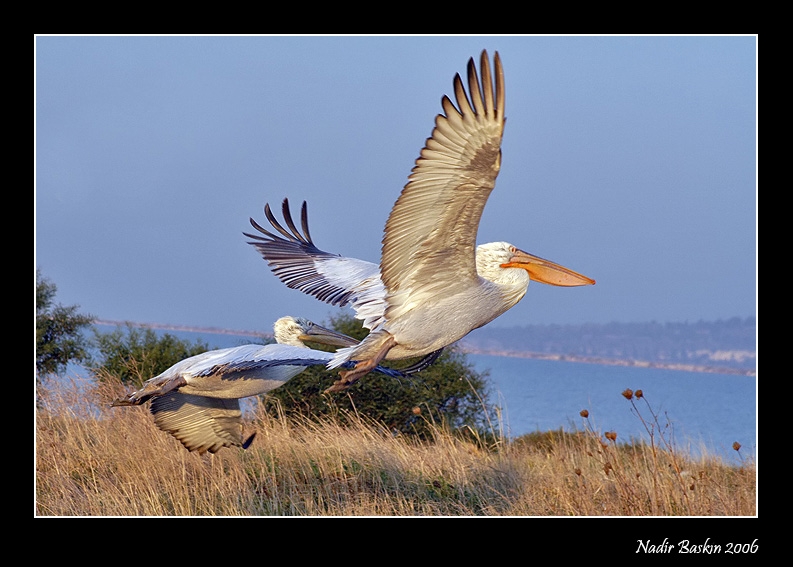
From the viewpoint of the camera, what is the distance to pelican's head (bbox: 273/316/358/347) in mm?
6496

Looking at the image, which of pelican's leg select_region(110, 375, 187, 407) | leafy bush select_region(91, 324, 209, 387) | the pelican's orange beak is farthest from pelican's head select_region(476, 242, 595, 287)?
leafy bush select_region(91, 324, 209, 387)

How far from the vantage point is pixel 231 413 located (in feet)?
20.7

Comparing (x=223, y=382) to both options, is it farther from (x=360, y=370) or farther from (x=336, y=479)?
(x=336, y=479)

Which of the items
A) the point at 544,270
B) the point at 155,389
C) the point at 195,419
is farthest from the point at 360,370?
the point at 195,419

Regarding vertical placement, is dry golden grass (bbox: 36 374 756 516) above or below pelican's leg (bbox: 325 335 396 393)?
below

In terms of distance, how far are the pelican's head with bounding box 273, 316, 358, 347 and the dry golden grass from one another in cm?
178

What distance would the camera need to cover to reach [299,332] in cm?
655

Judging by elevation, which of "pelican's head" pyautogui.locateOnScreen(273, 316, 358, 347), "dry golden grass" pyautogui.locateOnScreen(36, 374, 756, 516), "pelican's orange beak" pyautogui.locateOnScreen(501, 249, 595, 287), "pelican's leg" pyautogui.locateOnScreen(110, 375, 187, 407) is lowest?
"dry golden grass" pyautogui.locateOnScreen(36, 374, 756, 516)

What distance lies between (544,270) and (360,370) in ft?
4.78

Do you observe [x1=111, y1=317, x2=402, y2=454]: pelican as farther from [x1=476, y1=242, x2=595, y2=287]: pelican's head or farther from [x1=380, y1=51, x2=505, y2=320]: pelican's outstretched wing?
[x1=476, y1=242, x2=595, y2=287]: pelican's head

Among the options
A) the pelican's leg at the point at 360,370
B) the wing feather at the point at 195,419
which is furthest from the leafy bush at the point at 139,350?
the pelican's leg at the point at 360,370

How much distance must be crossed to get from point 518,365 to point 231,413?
50.1 m

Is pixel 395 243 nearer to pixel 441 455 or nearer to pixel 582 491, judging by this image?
pixel 582 491

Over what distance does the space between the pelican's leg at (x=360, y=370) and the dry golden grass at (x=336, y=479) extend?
242 cm
